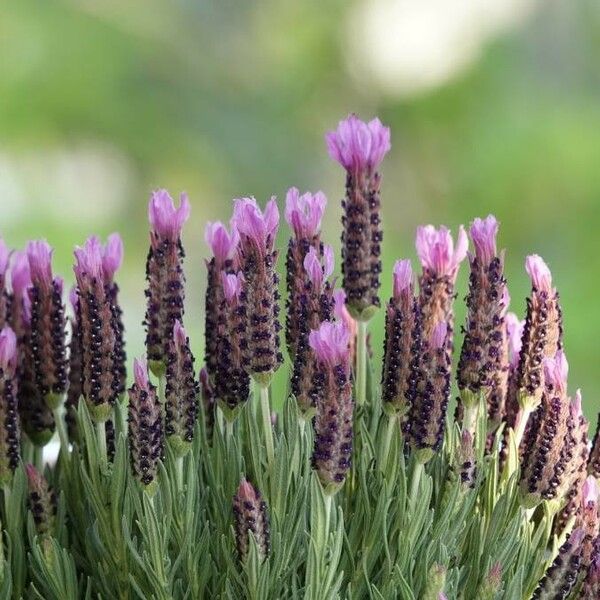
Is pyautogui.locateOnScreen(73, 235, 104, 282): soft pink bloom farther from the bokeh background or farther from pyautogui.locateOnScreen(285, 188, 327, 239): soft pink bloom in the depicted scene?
the bokeh background

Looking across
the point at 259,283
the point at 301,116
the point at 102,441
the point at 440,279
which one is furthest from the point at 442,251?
the point at 301,116

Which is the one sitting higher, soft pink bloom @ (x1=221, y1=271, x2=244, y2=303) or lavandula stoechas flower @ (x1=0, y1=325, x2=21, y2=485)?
soft pink bloom @ (x1=221, y1=271, x2=244, y2=303)

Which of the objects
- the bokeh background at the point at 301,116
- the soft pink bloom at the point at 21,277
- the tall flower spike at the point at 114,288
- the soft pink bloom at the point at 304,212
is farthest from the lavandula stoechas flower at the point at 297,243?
the bokeh background at the point at 301,116

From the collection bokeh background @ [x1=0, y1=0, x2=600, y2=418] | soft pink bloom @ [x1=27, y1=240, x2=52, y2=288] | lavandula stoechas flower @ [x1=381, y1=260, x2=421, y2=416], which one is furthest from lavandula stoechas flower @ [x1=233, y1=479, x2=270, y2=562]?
bokeh background @ [x1=0, y1=0, x2=600, y2=418]

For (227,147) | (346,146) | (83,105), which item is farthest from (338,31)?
(346,146)

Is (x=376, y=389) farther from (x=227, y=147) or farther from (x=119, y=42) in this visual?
(x=227, y=147)

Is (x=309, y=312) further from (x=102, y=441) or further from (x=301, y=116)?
(x=301, y=116)

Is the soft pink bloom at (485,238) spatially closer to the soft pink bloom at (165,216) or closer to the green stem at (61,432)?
the soft pink bloom at (165,216)
